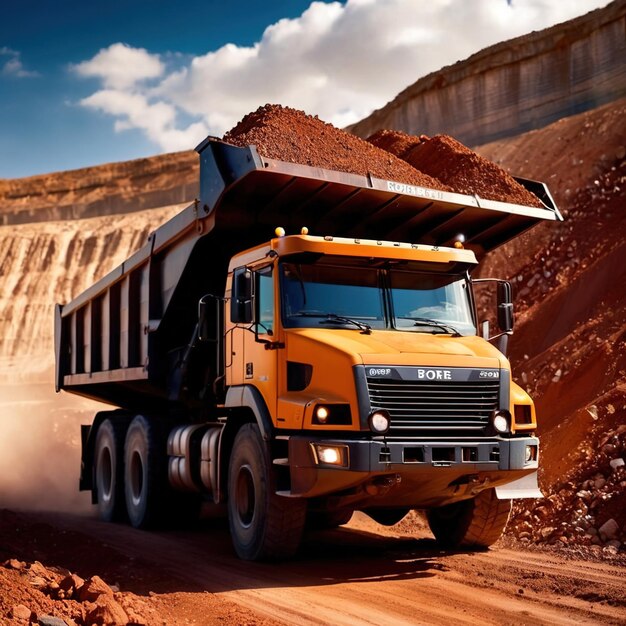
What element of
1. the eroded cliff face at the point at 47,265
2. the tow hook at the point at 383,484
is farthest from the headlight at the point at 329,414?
the eroded cliff face at the point at 47,265

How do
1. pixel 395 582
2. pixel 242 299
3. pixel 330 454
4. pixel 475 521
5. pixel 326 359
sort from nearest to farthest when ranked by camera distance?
pixel 330 454, pixel 326 359, pixel 395 582, pixel 242 299, pixel 475 521

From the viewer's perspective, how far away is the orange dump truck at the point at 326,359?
7.73m

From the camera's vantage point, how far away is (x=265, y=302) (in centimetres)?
853

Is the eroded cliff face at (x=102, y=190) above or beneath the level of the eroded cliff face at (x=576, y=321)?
above

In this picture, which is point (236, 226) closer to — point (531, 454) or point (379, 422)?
point (379, 422)

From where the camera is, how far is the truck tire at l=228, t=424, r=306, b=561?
27.0ft

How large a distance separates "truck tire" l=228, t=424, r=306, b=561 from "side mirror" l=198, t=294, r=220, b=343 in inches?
50.4

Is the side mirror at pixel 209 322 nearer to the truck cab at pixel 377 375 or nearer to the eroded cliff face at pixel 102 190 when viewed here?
the truck cab at pixel 377 375

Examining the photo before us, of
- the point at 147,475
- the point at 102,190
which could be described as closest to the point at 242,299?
the point at 147,475

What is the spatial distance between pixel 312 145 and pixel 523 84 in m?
22.6

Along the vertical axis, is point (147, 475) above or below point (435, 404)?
below

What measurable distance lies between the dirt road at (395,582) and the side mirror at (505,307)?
2.26m

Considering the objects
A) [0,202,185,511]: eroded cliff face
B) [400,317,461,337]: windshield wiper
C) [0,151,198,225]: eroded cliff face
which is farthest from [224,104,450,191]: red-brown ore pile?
[0,151,198,225]: eroded cliff face

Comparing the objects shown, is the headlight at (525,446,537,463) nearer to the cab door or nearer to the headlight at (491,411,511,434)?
the headlight at (491,411,511,434)
